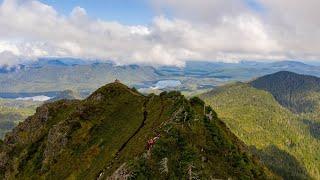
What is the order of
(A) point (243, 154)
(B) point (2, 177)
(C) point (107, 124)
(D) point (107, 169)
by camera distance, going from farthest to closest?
(B) point (2, 177), (C) point (107, 124), (A) point (243, 154), (D) point (107, 169)

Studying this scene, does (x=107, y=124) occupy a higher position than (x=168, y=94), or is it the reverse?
(x=168, y=94)

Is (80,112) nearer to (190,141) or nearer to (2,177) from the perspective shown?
(2,177)

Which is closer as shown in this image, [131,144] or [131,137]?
[131,144]

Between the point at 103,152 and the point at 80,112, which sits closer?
the point at 103,152

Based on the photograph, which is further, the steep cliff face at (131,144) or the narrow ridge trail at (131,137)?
the narrow ridge trail at (131,137)

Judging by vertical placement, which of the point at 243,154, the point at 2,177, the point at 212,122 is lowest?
the point at 2,177

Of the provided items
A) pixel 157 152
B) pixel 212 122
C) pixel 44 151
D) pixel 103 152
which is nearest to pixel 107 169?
pixel 103 152

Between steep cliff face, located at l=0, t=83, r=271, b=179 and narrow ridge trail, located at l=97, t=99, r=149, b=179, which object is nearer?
steep cliff face, located at l=0, t=83, r=271, b=179

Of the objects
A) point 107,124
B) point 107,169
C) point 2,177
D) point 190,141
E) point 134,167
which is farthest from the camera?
point 2,177
